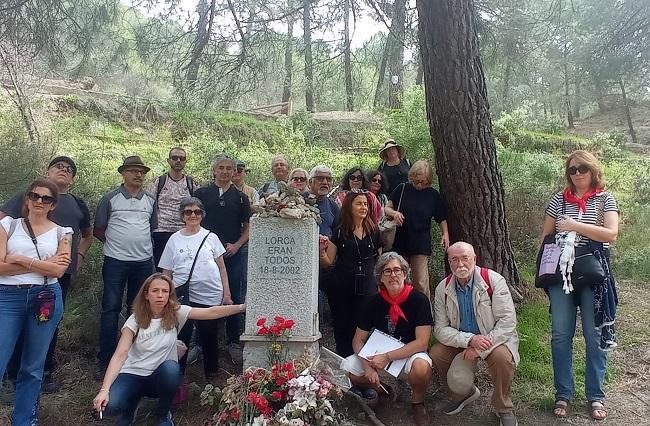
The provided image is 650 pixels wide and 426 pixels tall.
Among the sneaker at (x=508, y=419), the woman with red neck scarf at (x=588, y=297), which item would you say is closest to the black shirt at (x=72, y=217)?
the sneaker at (x=508, y=419)

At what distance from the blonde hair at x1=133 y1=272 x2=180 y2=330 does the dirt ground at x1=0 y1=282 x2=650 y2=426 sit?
811 mm

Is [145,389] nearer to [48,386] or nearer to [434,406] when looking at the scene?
[48,386]

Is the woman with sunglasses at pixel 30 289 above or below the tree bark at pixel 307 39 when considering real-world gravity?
below

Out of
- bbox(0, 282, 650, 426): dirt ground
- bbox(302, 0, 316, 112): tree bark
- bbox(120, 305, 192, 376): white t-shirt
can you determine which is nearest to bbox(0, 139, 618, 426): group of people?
bbox(120, 305, 192, 376): white t-shirt

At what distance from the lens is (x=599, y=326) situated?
12.2 feet

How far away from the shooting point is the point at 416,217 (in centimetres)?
480

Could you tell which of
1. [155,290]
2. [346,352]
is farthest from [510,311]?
[155,290]

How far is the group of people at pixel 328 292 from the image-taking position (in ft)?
11.7

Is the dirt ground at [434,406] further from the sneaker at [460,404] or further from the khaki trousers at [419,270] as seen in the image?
the khaki trousers at [419,270]

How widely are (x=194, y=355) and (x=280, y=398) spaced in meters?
1.78

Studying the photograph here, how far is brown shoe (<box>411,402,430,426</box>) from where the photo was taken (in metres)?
3.76

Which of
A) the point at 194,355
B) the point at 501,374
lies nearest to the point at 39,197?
the point at 194,355

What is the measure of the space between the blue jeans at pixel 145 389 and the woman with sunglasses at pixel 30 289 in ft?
1.79

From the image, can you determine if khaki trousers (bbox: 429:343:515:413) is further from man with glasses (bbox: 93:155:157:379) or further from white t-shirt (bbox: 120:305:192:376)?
man with glasses (bbox: 93:155:157:379)
